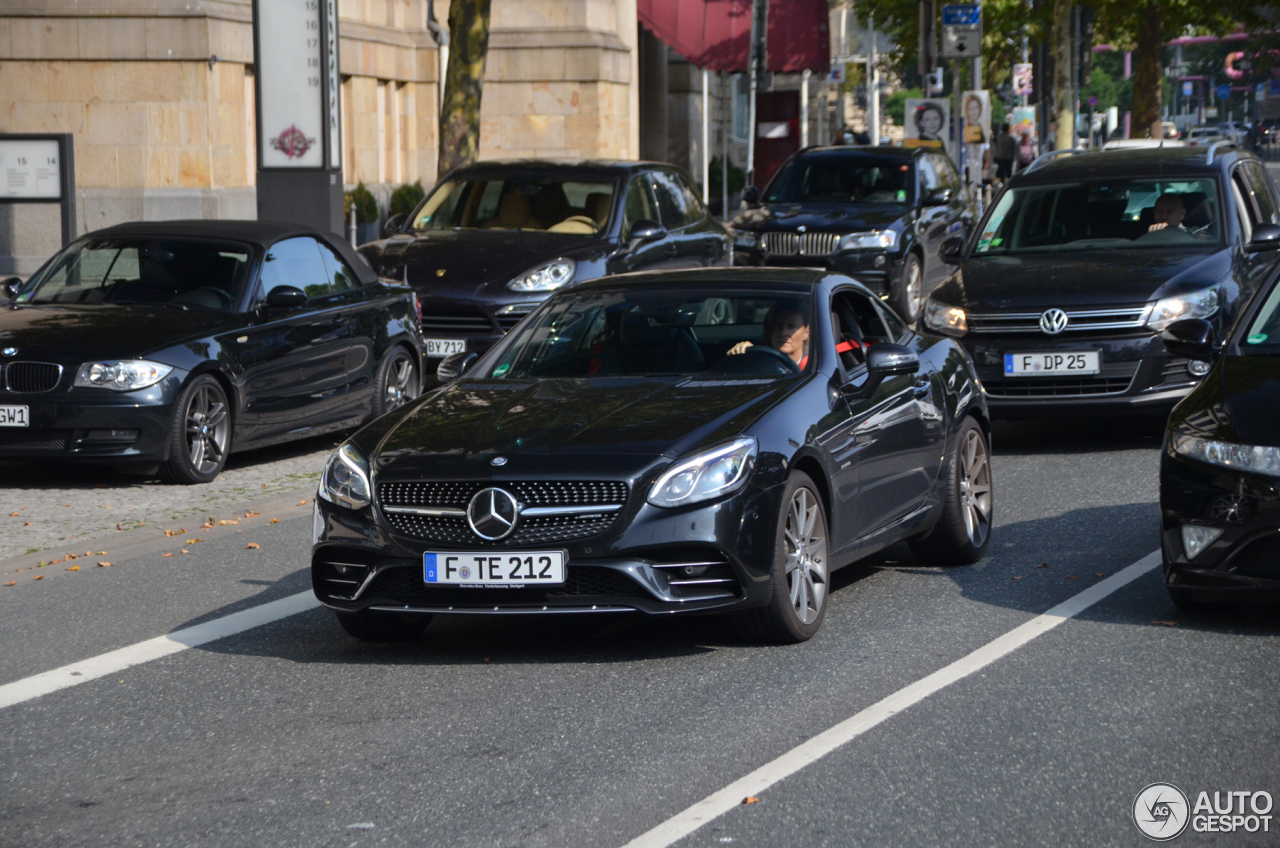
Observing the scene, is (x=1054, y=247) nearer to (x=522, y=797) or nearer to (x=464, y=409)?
(x=464, y=409)

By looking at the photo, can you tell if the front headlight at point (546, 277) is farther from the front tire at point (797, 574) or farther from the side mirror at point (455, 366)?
the front tire at point (797, 574)

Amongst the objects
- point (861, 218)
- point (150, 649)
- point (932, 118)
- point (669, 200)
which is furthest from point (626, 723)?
point (932, 118)

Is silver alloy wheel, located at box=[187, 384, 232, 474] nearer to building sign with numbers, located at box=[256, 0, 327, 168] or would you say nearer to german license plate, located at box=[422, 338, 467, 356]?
german license plate, located at box=[422, 338, 467, 356]

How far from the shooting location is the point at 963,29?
106 feet

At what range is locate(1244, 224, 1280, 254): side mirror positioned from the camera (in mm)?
12148

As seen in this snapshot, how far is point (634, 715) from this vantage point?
582 centimetres

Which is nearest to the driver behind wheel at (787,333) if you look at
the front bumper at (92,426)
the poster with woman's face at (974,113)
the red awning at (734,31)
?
the front bumper at (92,426)

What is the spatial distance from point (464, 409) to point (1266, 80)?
14064 centimetres

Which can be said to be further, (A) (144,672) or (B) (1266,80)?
(B) (1266,80)

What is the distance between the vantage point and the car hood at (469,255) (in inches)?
585

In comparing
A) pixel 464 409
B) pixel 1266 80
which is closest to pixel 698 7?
pixel 464 409

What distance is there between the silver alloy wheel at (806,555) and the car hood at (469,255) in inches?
320

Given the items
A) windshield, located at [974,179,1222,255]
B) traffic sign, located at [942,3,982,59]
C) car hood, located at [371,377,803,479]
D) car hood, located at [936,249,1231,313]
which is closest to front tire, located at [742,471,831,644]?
car hood, located at [371,377,803,479]

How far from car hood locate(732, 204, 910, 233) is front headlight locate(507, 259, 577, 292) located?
643 cm
